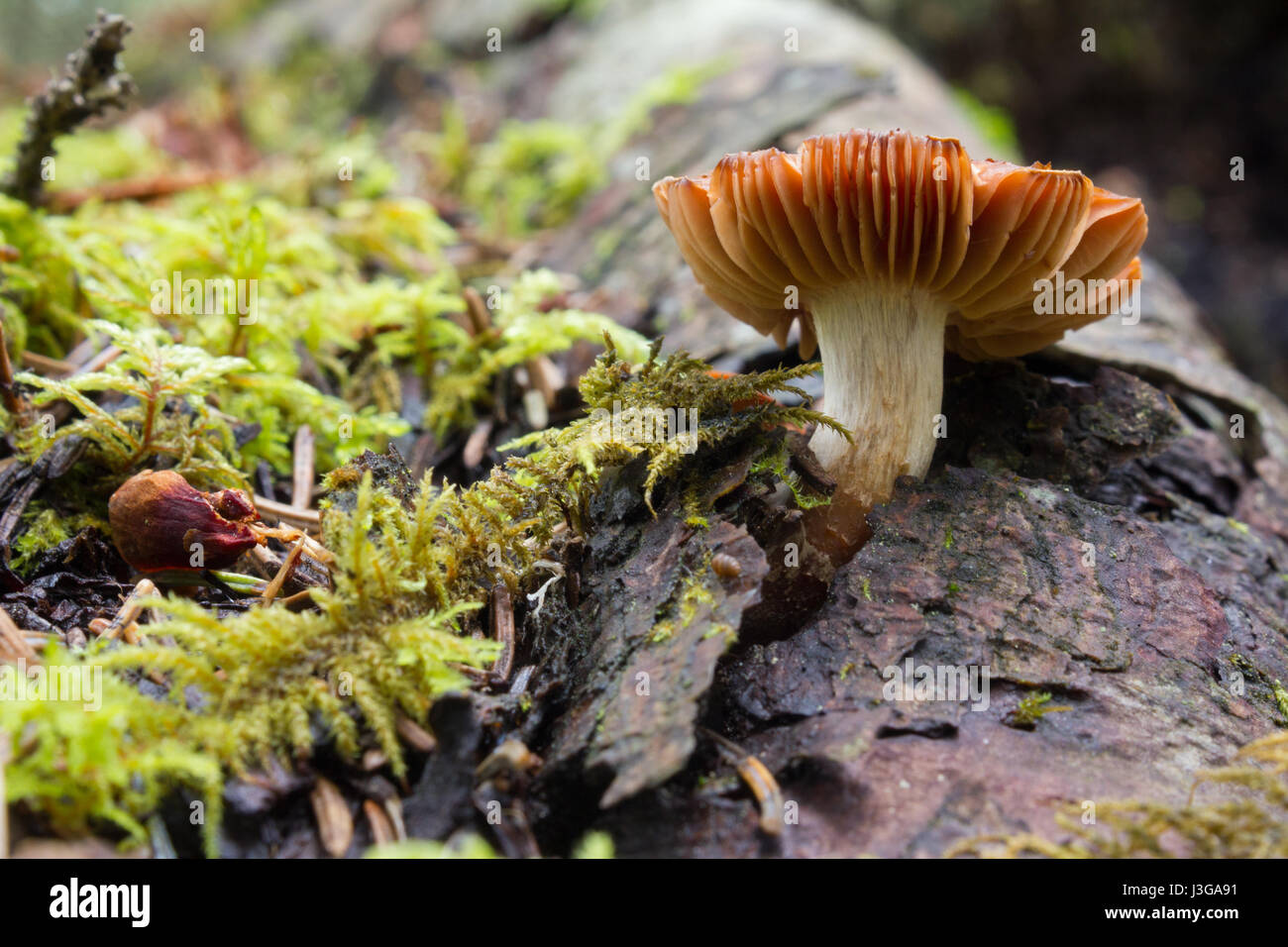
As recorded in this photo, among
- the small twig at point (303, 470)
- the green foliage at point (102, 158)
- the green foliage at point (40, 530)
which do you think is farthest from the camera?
the green foliage at point (102, 158)

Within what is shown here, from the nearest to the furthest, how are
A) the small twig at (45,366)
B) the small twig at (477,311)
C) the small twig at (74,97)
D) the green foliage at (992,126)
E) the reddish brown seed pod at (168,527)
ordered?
the reddish brown seed pod at (168,527) < the small twig at (45,366) < the small twig at (74,97) < the small twig at (477,311) < the green foliage at (992,126)

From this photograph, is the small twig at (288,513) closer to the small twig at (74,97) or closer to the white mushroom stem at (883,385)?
the white mushroom stem at (883,385)

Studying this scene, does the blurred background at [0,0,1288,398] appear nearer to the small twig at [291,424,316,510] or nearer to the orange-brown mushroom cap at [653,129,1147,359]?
the small twig at [291,424,316,510]

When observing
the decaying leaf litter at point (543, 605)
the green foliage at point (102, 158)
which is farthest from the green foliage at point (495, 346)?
the green foliage at point (102, 158)

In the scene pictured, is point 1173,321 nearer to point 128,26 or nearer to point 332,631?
point 332,631

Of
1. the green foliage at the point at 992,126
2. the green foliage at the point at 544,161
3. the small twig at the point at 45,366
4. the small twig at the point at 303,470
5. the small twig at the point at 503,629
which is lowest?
the small twig at the point at 503,629
